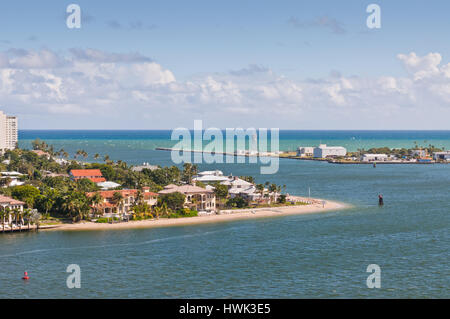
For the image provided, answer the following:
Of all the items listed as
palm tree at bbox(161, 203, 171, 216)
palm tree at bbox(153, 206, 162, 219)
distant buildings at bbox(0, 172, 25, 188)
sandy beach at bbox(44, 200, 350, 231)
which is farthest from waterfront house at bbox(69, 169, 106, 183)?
sandy beach at bbox(44, 200, 350, 231)

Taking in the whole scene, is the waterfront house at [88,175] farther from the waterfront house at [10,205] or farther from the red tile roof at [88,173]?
the waterfront house at [10,205]

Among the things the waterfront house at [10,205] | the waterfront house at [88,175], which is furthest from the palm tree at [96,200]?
the waterfront house at [88,175]

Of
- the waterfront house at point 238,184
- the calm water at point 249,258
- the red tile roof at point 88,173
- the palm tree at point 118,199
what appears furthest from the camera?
the red tile roof at point 88,173

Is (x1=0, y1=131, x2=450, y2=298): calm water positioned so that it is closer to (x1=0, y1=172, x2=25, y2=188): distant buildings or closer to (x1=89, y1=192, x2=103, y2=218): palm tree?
(x1=89, y1=192, x2=103, y2=218): palm tree

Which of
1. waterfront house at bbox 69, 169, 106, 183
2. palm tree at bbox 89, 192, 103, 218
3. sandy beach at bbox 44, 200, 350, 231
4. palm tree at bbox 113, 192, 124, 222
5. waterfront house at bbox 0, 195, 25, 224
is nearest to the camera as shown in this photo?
waterfront house at bbox 0, 195, 25, 224

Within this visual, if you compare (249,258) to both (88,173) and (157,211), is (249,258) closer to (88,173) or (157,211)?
(157,211)

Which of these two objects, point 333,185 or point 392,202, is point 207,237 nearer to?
point 392,202

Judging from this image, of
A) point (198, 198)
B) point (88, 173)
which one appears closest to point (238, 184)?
point (198, 198)
